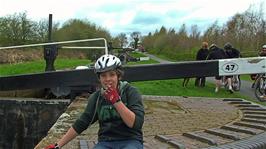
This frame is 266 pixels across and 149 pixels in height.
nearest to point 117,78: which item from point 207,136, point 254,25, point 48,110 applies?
point 207,136

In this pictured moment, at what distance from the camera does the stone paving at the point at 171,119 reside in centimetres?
657

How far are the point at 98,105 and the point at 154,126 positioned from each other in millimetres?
3665

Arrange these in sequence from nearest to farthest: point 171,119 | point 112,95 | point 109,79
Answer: point 112,95, point 109,79, point 171,119

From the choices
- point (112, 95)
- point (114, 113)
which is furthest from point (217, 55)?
point (112, 95)

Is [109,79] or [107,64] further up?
[107,64]

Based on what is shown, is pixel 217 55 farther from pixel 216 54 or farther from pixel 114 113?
pixel 114 113

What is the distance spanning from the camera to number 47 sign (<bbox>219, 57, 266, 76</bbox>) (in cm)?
809

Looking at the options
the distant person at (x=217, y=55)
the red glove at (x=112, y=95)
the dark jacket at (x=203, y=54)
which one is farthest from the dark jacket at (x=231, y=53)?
the red glove at (x=112, y=95)

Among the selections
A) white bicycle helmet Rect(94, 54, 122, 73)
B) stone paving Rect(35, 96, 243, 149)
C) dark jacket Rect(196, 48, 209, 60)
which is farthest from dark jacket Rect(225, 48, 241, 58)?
white bicycle helmet Rect(94, 54, 122, 73)

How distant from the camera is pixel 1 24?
38875mm

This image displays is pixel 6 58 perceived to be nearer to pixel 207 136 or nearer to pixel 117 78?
pixel 207 136

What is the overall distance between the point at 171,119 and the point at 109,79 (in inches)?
192

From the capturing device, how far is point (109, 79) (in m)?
3.81

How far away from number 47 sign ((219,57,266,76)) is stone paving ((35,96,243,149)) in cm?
86
